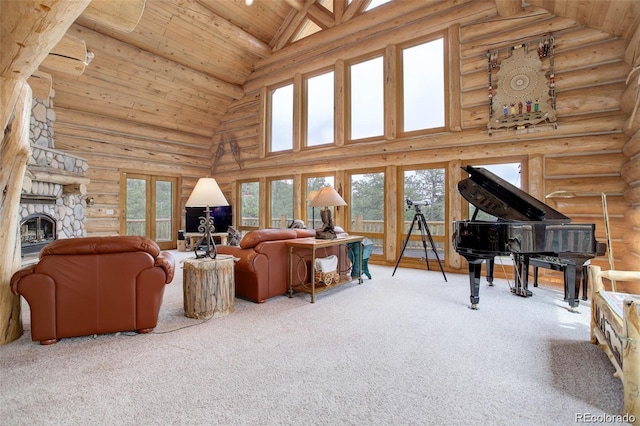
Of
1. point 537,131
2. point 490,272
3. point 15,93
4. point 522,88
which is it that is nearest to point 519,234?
point 490,272

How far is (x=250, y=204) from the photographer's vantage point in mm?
8742

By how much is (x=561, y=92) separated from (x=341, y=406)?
5.45 meters

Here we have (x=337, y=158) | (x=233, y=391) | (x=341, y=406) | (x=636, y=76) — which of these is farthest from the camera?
(x=337, y=158)

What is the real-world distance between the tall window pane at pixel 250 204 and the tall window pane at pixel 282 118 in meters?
1.27

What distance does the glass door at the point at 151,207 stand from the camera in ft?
25.8

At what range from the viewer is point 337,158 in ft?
22.6

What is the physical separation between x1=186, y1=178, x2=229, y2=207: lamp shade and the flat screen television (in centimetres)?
513

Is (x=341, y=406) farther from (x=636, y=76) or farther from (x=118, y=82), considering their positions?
(x=118, y=82)

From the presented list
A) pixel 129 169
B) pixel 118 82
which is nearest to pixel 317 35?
pixel 118 82

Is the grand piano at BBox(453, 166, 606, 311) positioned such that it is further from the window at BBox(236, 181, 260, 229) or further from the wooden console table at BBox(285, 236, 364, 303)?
the window at BBox(236, 181, 260, 229)

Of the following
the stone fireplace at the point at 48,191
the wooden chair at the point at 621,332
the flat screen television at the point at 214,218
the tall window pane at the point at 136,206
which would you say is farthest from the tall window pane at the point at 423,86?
the tall window pane at the point at 136,206

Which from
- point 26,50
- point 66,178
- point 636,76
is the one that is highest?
point 636,76

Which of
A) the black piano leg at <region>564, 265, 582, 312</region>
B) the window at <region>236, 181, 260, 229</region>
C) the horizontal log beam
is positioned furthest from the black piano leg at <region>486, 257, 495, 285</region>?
the window at <region>236, 181, 260, 229</region>

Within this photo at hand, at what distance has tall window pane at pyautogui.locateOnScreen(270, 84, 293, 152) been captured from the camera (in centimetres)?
797
